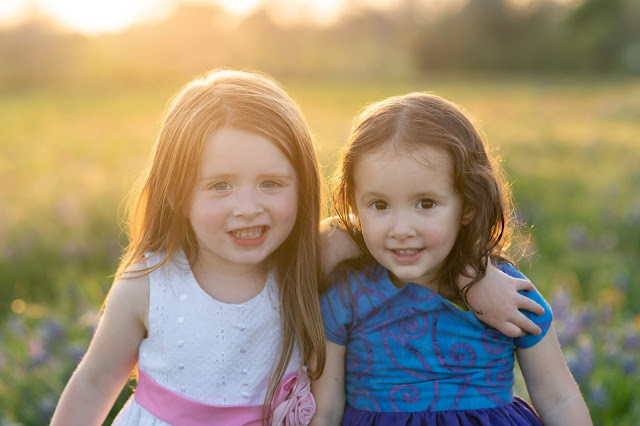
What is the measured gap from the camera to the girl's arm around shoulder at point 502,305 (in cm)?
188

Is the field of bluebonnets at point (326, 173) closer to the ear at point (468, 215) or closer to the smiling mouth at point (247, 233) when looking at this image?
the ear at point (468, 215)

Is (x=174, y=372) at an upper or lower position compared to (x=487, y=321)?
lower

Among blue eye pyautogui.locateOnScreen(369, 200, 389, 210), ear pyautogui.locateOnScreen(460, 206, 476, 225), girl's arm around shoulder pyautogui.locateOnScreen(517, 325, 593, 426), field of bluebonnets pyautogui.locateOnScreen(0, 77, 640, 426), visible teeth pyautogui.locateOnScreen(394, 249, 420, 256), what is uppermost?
blue eye pyautogui.locateOnScreen(369, 200, 389, 210)

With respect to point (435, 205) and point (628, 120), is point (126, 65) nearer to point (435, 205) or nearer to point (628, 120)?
point (628, 120)

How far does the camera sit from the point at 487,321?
1.92 meters

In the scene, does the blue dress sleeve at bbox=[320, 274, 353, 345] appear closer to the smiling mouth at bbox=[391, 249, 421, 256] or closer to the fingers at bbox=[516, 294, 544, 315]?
the smiling mouth at bbox=[391, 249, 421, 256]

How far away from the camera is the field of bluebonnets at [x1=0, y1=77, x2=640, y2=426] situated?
2.83 metres

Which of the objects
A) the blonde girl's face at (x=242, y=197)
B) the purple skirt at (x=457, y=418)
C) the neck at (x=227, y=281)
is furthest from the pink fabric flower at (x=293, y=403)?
the blonde girl's face at (x=242, y=197)

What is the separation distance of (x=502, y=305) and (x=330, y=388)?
0.57 metres

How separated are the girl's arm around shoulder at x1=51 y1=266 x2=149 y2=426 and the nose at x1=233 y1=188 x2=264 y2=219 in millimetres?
408

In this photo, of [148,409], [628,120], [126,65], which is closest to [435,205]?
[148,409]

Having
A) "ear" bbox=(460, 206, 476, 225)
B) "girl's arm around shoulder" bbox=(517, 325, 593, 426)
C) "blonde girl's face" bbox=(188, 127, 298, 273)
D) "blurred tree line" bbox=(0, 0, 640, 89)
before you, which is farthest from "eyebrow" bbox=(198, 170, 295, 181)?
"blurred tree line" bbox=(0, 0, 640, 89)

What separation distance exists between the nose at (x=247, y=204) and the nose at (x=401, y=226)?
36cm

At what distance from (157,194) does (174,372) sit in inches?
20.8
